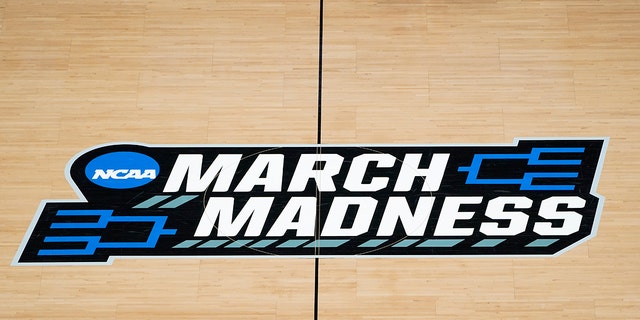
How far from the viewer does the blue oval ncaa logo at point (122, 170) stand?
4.94m

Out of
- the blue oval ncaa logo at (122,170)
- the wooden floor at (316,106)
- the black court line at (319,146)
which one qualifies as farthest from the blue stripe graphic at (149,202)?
the black court line at (319,146)

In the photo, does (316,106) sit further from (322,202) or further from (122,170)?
(122,170)

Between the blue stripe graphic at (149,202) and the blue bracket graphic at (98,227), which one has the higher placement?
the blue stripe graphic at (149,202)

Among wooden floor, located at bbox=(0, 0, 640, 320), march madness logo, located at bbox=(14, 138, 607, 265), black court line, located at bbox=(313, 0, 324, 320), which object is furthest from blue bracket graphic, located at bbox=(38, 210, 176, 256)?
black court line, located at bbox=(313, 0, 324, 320)

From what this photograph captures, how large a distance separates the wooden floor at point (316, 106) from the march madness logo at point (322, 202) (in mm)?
99

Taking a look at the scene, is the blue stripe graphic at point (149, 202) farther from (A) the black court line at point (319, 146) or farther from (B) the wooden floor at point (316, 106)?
(A) the black court line at point (319, 146)

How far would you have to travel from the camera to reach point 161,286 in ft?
15.1

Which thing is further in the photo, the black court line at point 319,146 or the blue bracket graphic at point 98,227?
the blue bracket graphic at point 98,227

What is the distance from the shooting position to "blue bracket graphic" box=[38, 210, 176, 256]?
4750mm

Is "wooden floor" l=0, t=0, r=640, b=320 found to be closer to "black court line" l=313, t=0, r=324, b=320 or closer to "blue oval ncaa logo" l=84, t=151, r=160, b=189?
"black court line" l=313, t=0, r=324, b=320

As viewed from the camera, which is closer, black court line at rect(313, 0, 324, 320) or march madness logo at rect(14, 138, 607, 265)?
black court line at rect(313, 0, 324, 320)

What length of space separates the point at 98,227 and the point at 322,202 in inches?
66.9

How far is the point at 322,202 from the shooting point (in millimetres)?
4852

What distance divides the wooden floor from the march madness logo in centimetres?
10
